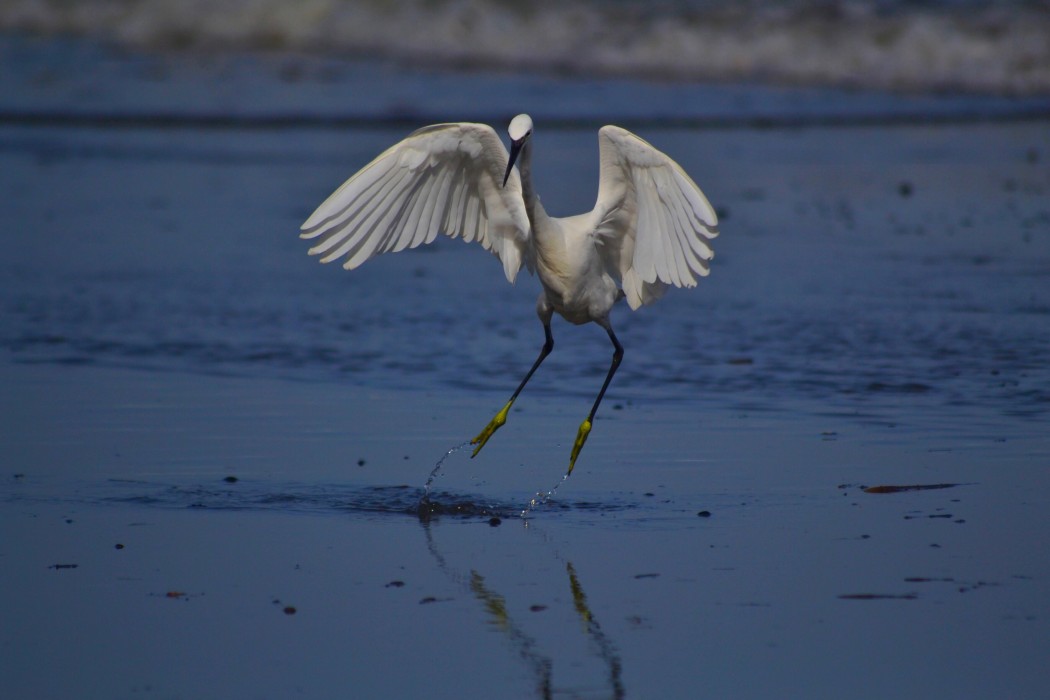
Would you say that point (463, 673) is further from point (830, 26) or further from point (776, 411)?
point (830, 26)

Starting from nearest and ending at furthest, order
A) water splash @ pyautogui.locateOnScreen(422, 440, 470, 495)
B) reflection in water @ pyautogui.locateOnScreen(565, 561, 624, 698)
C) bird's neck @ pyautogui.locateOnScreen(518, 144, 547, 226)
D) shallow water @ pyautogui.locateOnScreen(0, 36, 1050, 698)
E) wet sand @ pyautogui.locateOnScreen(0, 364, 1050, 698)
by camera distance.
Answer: reflection in water @ pyautogui.locateOnScreen(565, 561, 624, 698) → wet sand @ pyautogui.locateOnScreen(0, 364, 1050, 698) → shallow water @ pyautogui.locateOnScreen(0, 36, 1050, 698) → water splash @ pyautogui.locateOnScreen(422, 440, 470, 495) → bird's neck @ pyautogui.locateOnScreen(518, 144, 547, 226)

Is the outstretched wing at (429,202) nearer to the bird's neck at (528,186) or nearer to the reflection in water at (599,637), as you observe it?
the bird's neck at (528,186)

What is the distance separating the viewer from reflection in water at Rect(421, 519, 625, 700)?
4.80m

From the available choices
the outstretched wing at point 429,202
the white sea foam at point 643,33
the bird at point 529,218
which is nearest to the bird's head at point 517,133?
the bird at point 529,218

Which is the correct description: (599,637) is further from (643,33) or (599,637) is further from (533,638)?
(643,33)

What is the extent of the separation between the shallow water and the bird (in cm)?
80

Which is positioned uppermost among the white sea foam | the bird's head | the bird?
the bird's head

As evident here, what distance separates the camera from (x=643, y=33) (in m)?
32.2

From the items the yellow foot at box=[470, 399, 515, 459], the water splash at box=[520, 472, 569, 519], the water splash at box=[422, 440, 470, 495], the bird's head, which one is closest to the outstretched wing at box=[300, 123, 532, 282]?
the bird's head

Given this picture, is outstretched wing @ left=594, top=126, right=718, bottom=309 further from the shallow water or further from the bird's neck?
the shallow water

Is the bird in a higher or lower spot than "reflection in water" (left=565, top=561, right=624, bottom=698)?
higher

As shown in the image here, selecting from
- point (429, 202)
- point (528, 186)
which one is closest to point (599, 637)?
point (528, 186)

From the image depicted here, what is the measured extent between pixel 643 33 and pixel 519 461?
83.6 feet

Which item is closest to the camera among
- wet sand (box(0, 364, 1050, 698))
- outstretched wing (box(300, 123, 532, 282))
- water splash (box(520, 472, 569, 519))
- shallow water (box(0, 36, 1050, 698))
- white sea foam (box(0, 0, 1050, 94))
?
wet sand (box(0, 364, 1050, 698))
